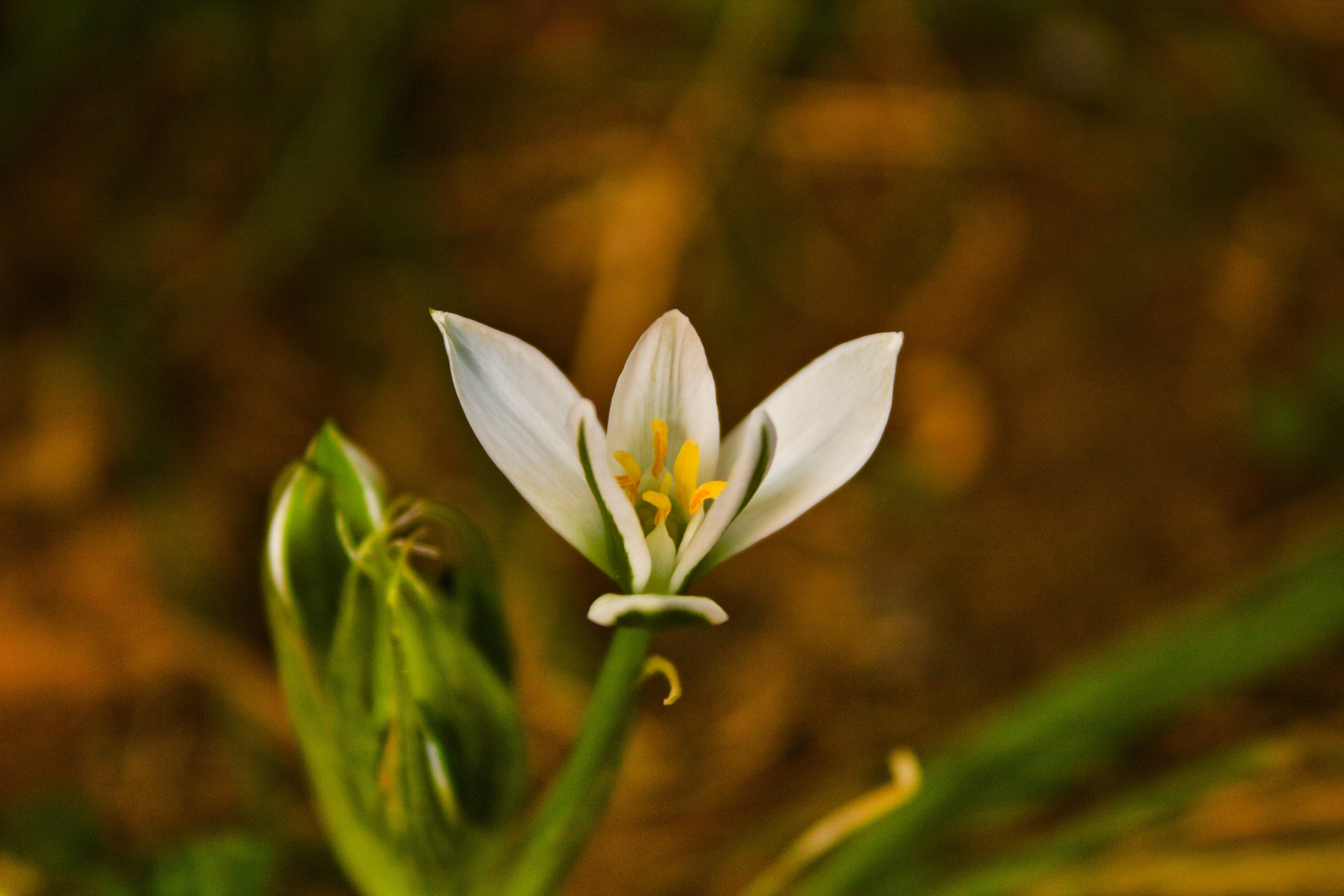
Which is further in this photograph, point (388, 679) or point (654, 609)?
point (388, 679)

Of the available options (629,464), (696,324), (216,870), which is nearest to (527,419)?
(629,464)

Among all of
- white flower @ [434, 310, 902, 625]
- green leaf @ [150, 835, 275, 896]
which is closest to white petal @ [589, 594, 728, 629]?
white flower @ [434, 310, 902, 625]

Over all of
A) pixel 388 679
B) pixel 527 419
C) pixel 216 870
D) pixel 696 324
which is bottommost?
pixel 216 870

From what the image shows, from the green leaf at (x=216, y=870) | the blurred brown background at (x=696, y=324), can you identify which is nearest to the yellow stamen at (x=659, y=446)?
the green leaf at (x=216, y=870)

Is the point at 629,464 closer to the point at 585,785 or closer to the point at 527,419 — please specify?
the point at 527,419

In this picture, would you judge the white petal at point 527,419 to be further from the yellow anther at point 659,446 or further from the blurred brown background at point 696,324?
the blurred brown background at point 696,324

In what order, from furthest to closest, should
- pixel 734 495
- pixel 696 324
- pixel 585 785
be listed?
pixel 696 324, pixel 585 785, pixel 734 495

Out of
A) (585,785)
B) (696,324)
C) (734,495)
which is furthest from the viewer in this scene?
(696,324)

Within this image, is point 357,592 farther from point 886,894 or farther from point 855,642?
point 855,642
